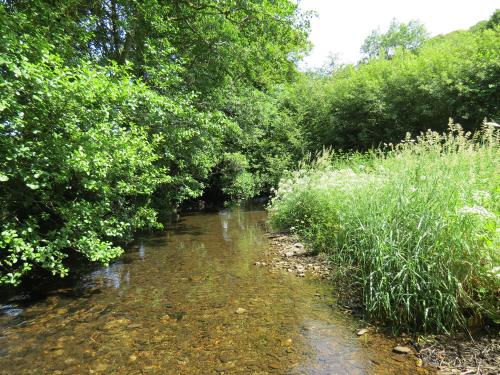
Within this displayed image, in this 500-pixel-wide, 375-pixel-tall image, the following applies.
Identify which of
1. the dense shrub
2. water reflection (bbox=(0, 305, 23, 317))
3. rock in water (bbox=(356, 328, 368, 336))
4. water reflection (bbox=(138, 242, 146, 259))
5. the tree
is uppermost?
the tree

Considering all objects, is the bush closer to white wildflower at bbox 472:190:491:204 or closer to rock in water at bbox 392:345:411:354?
rock in water at bbox 392:345:411:354

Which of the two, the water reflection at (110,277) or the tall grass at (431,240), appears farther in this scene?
the water reflection at (110,277)

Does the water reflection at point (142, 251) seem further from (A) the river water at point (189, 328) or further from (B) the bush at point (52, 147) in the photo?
(B) the bush at point (52, 147)

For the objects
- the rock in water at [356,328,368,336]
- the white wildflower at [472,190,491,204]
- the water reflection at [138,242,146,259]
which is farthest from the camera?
the water reflection at [138,242,146,259]

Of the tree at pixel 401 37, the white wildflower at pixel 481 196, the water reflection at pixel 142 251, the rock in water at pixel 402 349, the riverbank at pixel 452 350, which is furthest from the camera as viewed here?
the tree at pixel 401 37

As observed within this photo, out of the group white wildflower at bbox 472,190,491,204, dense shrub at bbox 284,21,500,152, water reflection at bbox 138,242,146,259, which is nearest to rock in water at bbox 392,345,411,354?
white wildflower at bbox 472,190,491,204

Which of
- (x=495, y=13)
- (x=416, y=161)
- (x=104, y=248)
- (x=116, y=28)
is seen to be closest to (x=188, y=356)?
(x=104, y=248)

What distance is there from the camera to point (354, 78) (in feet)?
63.5

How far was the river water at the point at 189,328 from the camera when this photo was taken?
324 cm

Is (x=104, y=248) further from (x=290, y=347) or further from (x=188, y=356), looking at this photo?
(x=290, y=347)

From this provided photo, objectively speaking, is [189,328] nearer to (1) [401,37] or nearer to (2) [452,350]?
(2) [452,350]

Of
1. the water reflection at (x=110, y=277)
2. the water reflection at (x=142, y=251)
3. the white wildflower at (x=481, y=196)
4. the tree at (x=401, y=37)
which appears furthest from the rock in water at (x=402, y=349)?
the tree at (x=401, y=37)

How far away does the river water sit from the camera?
10.6ft

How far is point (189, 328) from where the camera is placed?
4.05 m
